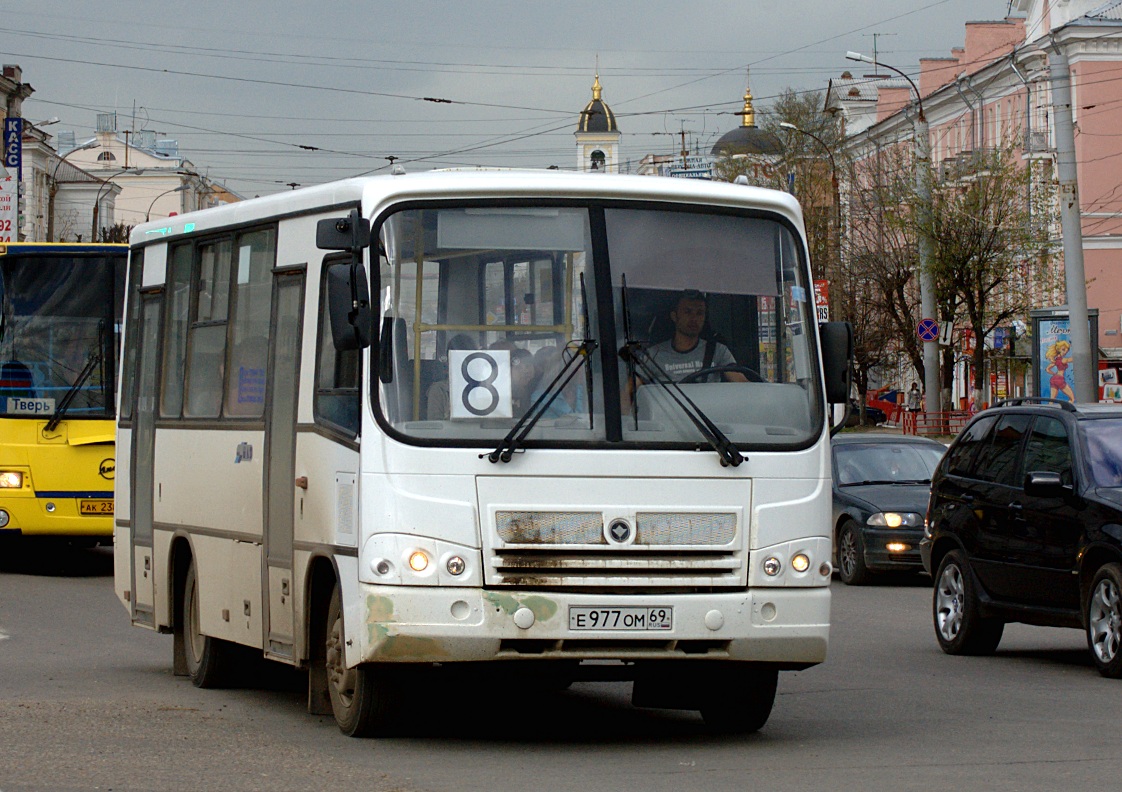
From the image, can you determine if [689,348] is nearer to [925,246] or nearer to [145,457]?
[145,457]

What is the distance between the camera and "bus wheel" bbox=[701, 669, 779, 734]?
9406 millimetres

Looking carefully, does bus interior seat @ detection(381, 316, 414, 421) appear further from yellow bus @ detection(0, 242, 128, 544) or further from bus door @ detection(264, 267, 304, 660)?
yellow bus @ detection(0, 242, 128, 544)

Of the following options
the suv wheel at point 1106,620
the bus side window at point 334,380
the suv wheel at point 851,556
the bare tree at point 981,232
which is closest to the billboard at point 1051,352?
the suv wheel at point 851,556

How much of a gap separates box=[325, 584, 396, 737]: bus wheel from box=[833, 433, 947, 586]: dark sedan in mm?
11364

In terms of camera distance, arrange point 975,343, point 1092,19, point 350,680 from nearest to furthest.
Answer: point 350,680, point 975,343, point 1092,19

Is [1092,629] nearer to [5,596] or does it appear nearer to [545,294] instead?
[545,294]

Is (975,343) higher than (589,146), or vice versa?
(589,146)

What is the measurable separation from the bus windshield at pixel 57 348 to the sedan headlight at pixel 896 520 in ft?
25.1

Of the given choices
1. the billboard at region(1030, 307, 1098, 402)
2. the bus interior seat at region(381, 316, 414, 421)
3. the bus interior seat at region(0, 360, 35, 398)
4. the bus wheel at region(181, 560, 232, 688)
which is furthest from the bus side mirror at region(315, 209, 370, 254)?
the billboard at region(1030, 307, 1098, 402)

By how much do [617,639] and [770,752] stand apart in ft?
3.09

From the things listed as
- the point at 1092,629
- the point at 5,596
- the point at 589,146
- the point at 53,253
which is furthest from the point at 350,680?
the point at 589,146

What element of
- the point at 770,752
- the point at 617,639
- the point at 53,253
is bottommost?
the point at 770,752

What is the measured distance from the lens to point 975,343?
50.0 m

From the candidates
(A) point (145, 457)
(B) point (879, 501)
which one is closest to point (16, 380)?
(A) point (145, 457)
